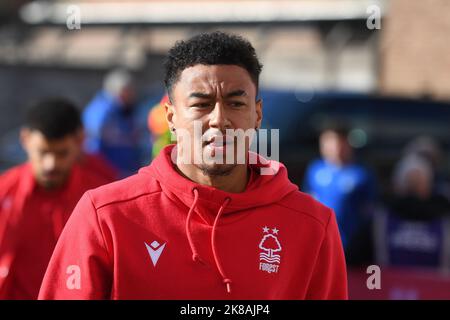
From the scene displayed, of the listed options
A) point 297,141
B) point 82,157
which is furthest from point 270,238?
point 297,141

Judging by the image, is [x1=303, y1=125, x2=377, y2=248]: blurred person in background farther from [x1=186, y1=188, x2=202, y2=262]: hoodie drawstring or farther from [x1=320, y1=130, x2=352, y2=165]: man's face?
[x1=186, y1=188, x2=202, y2=262]: hoodie drawstring

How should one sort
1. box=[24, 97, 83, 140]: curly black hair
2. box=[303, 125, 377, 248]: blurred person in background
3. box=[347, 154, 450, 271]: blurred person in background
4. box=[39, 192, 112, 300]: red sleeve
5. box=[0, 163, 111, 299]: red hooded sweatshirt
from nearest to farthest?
1. box=[39, 192, 112, 300]: red sleeve
2. box=[0, 163, 111, 299]: red hooded sweatshirt
3. box=[24, 97, 83, 140]: curly black hair
4. box=[347, 154, 450, 271]: blurred person in background
5. box=[303, 125, 377, 248]: blurred person in background

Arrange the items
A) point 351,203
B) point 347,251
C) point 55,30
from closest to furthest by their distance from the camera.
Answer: point 347,251
point 351,203
point 55,30

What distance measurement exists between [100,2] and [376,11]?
15304 millimetres

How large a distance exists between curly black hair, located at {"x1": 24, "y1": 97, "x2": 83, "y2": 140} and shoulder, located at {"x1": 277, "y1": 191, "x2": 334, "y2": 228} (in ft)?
7.32

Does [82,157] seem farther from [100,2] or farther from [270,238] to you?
[100,2]

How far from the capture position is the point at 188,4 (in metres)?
17.8

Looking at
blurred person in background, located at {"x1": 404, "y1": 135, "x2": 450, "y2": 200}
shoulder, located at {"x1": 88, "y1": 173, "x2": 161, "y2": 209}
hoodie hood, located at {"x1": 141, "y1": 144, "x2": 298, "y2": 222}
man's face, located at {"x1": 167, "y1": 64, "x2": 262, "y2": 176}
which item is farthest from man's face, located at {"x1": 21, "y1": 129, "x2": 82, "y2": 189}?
blurred person in background, located at {"x1": 404, "y1": 135, "x2": 450, "y2": 200}

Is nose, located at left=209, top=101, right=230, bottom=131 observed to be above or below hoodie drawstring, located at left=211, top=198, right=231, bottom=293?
above

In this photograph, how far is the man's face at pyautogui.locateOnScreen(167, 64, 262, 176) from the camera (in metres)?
2.77

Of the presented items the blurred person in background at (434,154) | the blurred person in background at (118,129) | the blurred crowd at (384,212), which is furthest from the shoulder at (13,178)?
the blurred person in background at (118,129)

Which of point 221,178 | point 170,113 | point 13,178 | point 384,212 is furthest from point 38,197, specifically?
point 384,212

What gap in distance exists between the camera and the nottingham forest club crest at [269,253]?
2.81 m

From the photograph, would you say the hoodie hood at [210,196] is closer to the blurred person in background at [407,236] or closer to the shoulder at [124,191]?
the shoulder at [124,191]
